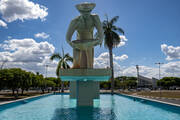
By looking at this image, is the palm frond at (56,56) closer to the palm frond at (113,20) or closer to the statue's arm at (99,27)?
the palm frond at (113,20)

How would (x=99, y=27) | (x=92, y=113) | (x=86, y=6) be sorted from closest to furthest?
(x=92, y=113)
(x=99, y=27)
(x=86, y=6)

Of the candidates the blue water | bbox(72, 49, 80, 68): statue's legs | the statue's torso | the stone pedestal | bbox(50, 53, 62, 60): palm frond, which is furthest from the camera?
bbox(50, 53, 62, 60): palm frond

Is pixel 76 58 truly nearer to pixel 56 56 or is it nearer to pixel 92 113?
pixel 92 113

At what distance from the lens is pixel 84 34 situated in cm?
1245

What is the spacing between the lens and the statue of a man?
38.3 feet

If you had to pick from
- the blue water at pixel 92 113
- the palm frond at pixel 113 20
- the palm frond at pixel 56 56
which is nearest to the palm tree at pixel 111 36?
the palm frond at pixel 113 20

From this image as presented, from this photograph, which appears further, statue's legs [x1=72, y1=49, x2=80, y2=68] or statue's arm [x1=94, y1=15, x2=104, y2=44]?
statue's legs [x1=72, y1=49, x2=80, y2=68]

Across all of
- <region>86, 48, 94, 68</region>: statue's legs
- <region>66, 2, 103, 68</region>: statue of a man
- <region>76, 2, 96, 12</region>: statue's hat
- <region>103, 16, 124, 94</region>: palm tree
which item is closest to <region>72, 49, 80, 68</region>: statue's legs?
<region>66, 2, 103, 68</region>: statue of a man

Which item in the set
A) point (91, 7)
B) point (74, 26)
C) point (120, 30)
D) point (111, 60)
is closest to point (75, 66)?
point (74, 26)

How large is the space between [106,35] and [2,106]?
1971cm

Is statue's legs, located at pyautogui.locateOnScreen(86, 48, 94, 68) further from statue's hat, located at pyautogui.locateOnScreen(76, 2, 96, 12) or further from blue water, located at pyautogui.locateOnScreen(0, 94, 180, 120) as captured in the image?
blue water, located at pyautogui.locateOnScreen(0, 94, 180, 120)

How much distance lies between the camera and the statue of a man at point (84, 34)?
1168 centimetres

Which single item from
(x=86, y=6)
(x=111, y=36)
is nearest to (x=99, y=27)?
(x=86, y=6)

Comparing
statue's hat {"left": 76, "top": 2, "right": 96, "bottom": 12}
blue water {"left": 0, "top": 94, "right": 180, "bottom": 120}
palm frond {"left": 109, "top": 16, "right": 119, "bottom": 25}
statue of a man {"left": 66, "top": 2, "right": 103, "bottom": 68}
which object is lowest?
blue water {"left": 0, "top": 94, "right": 180, "bottom": 120}
